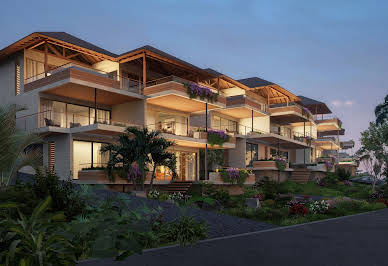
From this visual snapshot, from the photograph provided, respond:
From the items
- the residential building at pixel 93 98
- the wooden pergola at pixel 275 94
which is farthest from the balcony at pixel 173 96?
the wooden pergola at pixel 275 94

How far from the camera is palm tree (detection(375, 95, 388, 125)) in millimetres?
47719

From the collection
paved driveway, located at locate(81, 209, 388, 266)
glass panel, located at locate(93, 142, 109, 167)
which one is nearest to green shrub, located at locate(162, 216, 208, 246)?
paved driveway, located at locate(81, 209, 388, 266)

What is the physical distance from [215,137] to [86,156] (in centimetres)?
1037

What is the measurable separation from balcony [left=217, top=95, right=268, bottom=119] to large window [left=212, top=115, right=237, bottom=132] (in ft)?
2.48

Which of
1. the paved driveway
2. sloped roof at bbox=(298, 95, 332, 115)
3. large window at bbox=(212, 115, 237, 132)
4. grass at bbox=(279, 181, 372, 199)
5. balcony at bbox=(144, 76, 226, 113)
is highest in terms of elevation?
sloped roof at bbox=(298, 95, 332, 115)

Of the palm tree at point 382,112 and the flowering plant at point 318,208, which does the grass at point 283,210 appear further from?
the palm tree at point 382,112

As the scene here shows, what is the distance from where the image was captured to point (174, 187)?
28.4 meters

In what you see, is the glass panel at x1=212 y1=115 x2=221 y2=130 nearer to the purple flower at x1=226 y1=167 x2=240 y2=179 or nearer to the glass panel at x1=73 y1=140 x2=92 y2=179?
the purple flower at x1=226 y1=167 x2=240 y2=179

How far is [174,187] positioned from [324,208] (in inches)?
504

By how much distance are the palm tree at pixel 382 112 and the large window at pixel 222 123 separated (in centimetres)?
1931

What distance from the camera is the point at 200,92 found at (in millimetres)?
30047

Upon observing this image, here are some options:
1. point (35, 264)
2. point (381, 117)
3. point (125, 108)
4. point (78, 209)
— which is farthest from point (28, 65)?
point (381, 117)

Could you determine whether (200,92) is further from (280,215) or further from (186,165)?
(280,215)

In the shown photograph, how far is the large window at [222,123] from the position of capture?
38.2m
